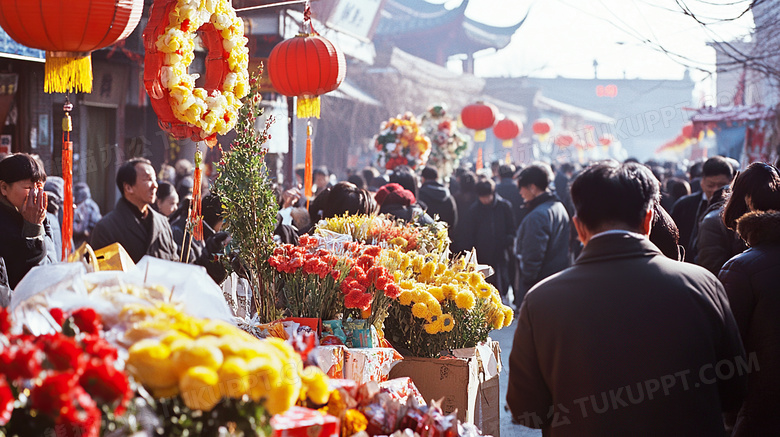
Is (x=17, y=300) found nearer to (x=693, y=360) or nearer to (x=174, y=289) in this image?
(x=174, y=289)

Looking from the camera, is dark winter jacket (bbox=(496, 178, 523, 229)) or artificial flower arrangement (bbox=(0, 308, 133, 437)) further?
dark winter jacket (bbox=(496, 178, 523, 229))

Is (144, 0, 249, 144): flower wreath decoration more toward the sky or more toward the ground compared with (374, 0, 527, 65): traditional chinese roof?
more toward the ground

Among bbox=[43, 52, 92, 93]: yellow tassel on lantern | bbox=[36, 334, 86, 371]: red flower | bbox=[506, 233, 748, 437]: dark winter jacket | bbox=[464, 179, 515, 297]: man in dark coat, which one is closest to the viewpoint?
bbox=[36, 334, 86, 371]: red flower

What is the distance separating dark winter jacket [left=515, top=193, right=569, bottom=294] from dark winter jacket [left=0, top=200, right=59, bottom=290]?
3.66m

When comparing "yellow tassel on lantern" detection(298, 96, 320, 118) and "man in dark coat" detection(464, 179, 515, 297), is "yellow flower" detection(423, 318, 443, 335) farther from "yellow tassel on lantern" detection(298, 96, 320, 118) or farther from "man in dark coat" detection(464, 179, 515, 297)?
"man in dark coat" detection(464, 179, 515, 297)

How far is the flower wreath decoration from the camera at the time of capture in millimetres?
3686

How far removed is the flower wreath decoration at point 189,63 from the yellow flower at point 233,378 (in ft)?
8.14

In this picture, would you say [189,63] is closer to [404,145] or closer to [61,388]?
[61,388]

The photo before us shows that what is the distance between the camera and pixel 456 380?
120 inches

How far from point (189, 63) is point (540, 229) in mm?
3077

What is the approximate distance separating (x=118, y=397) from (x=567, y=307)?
112cm

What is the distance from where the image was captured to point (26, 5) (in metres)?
3.37

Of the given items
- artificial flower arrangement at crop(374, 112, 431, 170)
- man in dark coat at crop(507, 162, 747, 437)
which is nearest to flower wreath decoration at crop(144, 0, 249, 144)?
man in dark coat at crop(507, 162, 747, 437)

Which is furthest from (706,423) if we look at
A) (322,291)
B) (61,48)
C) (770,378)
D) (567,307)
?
(61,48)
